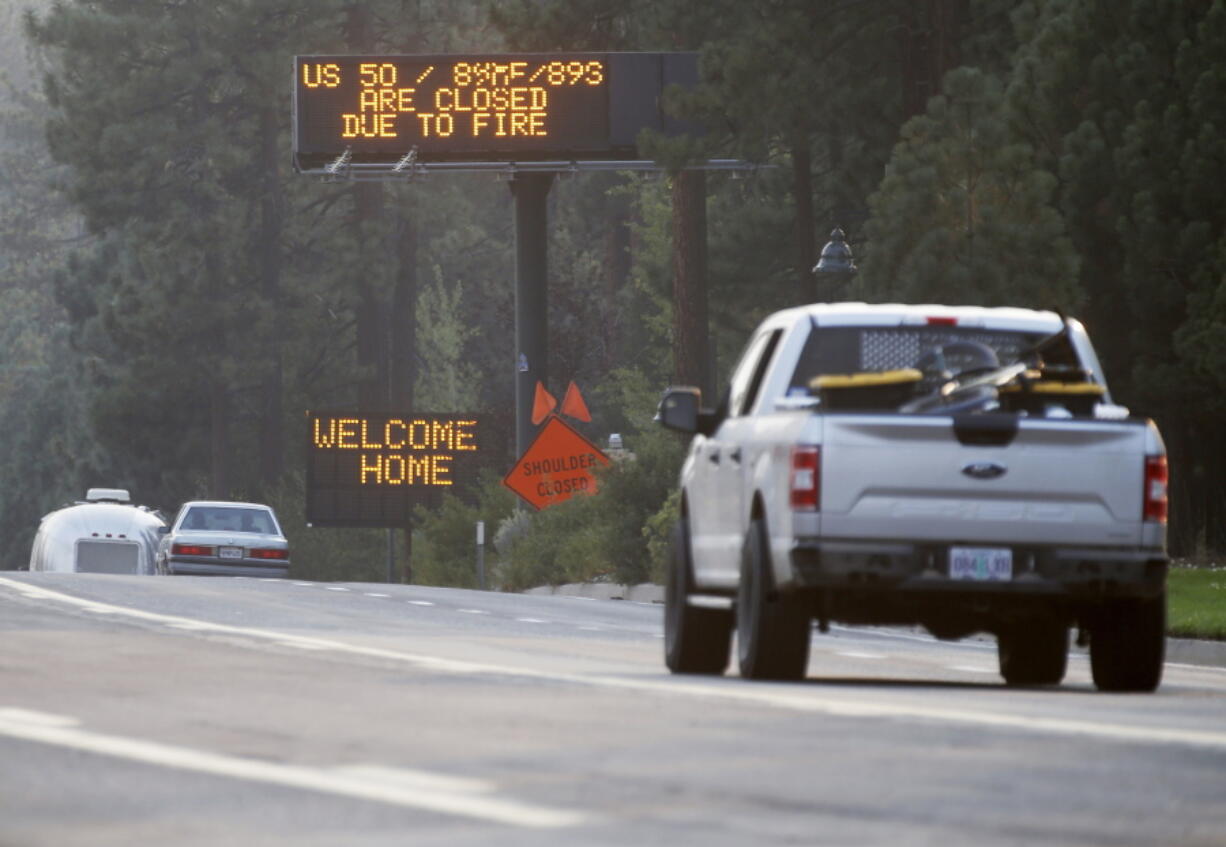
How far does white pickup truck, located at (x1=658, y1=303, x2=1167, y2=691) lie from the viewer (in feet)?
50.1

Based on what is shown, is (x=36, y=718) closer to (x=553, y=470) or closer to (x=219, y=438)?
(x=553, y=470)

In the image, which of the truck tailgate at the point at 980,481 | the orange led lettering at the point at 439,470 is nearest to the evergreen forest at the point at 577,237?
the orange led lettering at the point at 439,470

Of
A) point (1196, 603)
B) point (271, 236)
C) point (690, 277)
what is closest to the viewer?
point (1196, 603)

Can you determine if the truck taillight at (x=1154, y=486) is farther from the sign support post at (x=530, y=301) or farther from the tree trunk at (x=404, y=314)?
the tree trunk at (x=404, y=314)

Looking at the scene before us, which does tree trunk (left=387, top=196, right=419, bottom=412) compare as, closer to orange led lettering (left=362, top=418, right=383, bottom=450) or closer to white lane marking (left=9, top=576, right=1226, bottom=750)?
orange led lettering (left=362, top=418, right=383, bottom=450)

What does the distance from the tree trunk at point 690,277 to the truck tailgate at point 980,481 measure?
34398 mm

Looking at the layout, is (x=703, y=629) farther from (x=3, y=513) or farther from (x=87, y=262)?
(x=3, y=513)

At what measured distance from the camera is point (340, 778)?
989 centimetres

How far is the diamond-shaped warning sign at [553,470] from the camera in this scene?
4559 cm

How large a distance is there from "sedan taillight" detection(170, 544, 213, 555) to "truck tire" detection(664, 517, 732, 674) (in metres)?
34.8

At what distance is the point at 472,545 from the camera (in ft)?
174

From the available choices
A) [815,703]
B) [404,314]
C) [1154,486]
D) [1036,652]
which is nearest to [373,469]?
[404,314]

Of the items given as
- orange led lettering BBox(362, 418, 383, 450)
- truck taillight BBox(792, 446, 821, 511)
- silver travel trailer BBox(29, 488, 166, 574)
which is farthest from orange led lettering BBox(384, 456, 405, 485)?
truck taillight BBox(792, 446, 821, 511)

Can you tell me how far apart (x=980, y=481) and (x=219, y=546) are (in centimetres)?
3765
